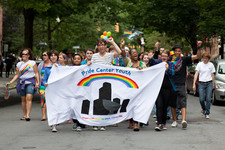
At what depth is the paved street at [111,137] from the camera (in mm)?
8336

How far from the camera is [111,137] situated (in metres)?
9.42

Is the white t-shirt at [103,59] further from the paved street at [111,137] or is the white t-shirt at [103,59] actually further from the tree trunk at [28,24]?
the tree trunk at [28,24]

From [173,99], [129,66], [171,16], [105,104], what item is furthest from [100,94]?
[171,16]

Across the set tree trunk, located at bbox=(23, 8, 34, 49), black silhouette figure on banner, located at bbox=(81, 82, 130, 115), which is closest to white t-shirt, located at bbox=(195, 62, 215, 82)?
black silhouette figure on banner, located at bbox=(81, 82, 130, 115)

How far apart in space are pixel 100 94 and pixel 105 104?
245 mm

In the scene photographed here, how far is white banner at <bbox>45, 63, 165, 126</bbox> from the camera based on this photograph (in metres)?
10.5

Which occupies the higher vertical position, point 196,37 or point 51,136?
point 196,37

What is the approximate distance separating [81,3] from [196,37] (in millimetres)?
16467

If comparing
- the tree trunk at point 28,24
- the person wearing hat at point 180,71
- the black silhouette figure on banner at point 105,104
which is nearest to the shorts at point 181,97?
the person wearing hat at point 180,71

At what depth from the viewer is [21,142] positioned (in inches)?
347

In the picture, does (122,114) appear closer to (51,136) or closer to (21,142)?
(51,136)

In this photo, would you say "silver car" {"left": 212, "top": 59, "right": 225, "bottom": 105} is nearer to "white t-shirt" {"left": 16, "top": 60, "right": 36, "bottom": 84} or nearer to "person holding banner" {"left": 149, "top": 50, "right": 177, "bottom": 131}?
"person holding banner" {"left": 149, "top": 50, "right": 177, "bottom": 131}

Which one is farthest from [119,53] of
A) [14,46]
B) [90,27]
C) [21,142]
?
[14,46]

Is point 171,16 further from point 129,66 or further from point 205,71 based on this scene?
point 129,66
